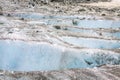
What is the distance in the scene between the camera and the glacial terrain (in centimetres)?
782

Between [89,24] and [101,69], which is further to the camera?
[89,24]

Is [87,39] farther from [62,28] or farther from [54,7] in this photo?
[54,7]

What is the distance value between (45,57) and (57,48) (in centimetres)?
56

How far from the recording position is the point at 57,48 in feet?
37.9

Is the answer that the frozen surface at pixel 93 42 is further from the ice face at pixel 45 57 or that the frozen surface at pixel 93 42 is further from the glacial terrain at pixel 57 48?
the ice face at pixel 45 57

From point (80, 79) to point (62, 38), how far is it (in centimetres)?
571

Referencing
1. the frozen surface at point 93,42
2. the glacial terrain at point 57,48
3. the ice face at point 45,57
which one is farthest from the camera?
the frozen surface at point 93,42

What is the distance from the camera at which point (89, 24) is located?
17594 mm

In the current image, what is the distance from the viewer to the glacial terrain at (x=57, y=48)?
308 inches

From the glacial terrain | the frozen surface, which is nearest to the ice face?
the glacial terrain

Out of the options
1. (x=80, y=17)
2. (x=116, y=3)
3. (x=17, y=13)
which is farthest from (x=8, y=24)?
(x=116, y=3)

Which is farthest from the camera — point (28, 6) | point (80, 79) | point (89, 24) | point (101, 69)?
point (28, 6)

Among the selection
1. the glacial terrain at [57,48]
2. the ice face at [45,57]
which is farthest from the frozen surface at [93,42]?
the ice face at [45,57]

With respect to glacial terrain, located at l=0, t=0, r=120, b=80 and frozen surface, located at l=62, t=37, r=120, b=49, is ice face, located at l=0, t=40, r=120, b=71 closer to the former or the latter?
glacial terrain, located at l=0, t=0, r=120, b=80
